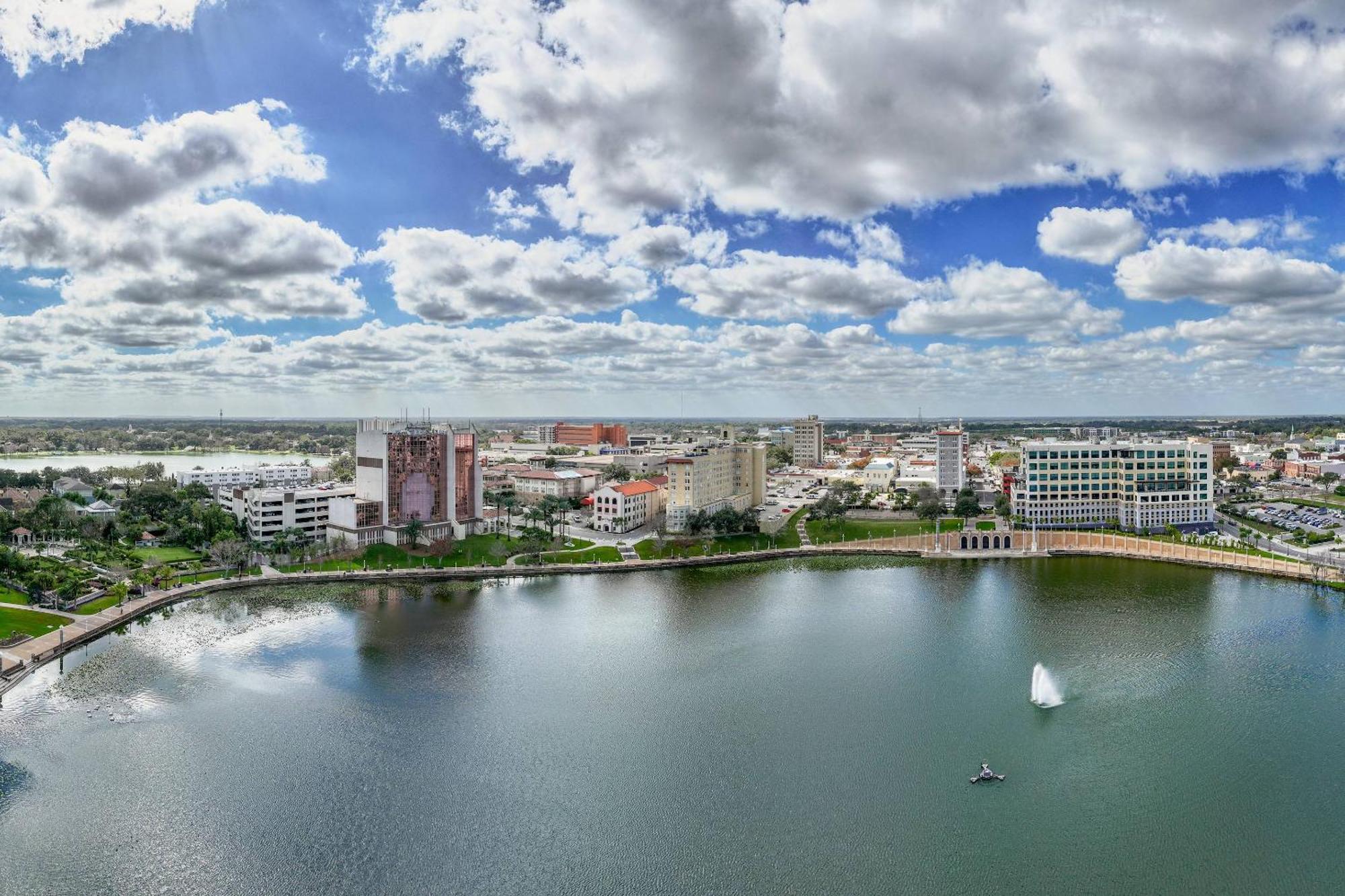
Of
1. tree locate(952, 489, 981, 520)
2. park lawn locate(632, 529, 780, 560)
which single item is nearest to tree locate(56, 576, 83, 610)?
park lawn locate(632, 529, 780, 560)

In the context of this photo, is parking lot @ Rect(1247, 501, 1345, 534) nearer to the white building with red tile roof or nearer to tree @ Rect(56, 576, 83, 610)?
the white building with red tile roof

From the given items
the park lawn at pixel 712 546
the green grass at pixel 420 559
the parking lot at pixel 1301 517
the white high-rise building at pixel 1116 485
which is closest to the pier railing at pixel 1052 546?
the white high-rise building at pixel 1116 485

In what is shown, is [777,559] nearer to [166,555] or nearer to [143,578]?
[143,578]

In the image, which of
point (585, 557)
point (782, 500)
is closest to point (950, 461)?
point (782, 500)

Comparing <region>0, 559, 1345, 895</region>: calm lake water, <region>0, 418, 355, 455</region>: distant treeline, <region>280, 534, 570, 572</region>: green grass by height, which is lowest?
<region>0, 559, 1345, 895</region>: calm lake water

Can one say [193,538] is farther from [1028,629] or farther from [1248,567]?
[1248,567]
